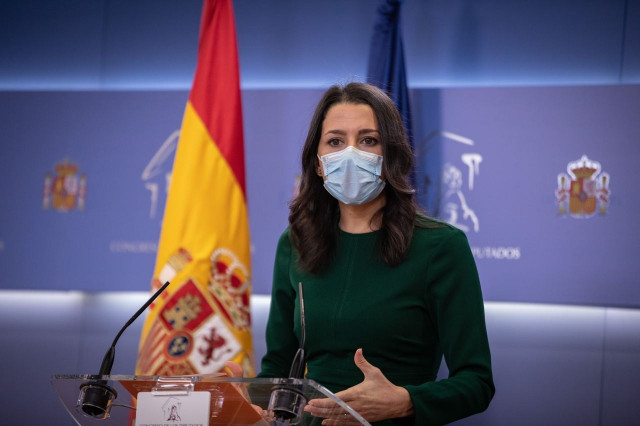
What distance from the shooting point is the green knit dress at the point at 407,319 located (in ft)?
5.35

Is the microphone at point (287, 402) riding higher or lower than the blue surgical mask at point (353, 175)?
lower

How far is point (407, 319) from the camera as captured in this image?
167 cm

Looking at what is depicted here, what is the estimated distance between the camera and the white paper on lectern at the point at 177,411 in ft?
3.69

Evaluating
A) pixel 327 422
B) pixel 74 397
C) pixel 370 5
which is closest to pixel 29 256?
pixel 370 5

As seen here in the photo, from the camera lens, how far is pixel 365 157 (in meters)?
1.81

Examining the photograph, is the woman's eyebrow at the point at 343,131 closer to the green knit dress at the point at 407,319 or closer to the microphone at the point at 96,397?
the green knit dress at the point at 407,319

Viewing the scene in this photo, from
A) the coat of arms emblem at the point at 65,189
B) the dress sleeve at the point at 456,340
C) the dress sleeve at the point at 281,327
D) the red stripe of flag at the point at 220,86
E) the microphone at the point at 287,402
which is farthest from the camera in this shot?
the coat of arms emblem at the point at 65,189

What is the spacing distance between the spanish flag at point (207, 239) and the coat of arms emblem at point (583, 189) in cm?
152

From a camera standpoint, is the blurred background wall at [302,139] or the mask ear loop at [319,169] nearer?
the mask ear loop at [319,169]

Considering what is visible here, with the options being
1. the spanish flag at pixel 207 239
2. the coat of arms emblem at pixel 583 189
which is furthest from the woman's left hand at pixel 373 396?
the coat of arms emblem at pixel 583 189

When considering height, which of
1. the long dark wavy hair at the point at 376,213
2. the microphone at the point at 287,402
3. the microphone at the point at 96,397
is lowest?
the microphone at the point at 96,397

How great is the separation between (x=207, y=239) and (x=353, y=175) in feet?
4.64

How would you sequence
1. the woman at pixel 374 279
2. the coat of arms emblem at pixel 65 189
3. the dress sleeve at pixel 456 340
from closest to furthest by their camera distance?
1. the dress sleeve at pixel 456 340
2. the woman at pixel 374 279
3. the coat of arms emblem at pixel 65 189

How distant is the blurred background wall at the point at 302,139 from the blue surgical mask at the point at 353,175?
5.51 feet
